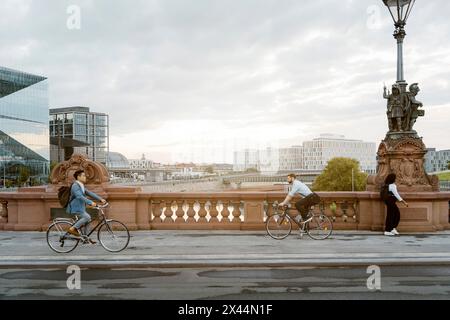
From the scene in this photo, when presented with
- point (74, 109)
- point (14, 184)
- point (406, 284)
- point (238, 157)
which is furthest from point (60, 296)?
point (238, 157)

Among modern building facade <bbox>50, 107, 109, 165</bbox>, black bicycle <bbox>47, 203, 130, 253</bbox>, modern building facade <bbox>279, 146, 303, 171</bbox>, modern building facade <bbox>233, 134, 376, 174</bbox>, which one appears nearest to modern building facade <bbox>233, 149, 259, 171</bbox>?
modern building facade <bbox>233, 134, 376, 174</bbox>

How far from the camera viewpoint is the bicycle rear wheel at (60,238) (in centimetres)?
1045

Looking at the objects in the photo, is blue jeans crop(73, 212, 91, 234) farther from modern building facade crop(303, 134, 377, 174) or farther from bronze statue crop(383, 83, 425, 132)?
modern building facade crop(303, 134, 377, 174)

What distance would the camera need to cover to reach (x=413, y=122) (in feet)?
44.8

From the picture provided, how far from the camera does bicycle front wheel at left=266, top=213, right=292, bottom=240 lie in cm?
1221

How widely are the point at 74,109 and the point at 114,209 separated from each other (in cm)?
12889

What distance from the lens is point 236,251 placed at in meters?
10.2

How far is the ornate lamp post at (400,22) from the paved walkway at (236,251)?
4665mm

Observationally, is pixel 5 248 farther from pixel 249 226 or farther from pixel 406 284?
pixel 406 284

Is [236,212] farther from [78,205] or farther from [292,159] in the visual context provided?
[292,159]

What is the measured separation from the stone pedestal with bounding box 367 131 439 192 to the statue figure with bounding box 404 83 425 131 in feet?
0.99

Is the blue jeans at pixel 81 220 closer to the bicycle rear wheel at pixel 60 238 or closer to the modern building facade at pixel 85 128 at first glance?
the bicycle rear wheel at pixel 60 238

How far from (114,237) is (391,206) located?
278 inches

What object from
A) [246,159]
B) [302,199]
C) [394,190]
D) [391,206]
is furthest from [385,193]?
[246,159]
